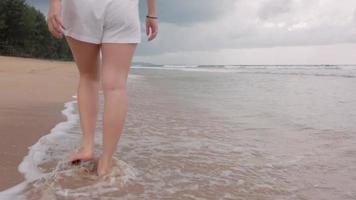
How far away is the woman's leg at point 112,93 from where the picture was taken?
268 cm

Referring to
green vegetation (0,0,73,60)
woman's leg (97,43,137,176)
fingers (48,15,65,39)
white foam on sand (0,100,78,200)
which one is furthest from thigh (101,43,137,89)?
green vegetation (0,0,73,60)

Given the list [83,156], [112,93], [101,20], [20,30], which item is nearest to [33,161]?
[83,156]

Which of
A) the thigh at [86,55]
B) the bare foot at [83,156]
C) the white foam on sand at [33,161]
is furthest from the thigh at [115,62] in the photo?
the white foam on sand at [33,161]

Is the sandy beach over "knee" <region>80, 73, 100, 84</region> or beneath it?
beneath

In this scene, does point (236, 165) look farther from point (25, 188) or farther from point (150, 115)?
point (150, 115)

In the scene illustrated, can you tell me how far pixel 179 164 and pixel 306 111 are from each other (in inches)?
160

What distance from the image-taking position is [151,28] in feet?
9.85

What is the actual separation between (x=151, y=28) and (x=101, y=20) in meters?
0.47

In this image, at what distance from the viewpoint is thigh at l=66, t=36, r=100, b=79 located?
277cm

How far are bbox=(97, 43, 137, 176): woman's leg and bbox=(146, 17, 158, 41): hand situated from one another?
12.5 inches

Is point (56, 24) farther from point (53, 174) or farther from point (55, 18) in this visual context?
point (53, 174)

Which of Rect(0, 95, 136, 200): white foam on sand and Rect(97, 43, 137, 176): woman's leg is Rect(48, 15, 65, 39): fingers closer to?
Rect(97, 43, 137, 176): woman's leg

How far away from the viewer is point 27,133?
3.90 metres

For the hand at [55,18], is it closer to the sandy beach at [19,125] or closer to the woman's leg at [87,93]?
the woman's leg at [87,93]
